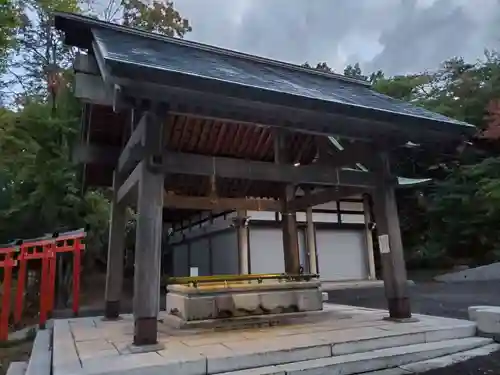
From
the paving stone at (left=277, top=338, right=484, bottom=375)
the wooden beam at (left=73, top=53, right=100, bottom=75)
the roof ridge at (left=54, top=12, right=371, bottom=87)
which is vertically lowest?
the paving stone at (left=277, top=338, right=484, bottom=375)

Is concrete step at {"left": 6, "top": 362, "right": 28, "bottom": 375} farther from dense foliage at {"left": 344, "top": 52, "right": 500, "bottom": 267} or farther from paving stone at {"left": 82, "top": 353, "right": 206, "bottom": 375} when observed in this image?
dense foliage at {"left": 344, "top": 52, "right": 500, "bottom": 267}

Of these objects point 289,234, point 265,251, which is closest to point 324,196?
point 289,234

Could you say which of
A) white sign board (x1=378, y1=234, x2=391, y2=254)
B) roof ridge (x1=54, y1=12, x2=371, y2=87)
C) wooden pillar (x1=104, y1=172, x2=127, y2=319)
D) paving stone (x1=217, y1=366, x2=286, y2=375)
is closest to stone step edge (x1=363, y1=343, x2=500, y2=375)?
paving stone (x1=217, y1=366, x2=286, y2=375)

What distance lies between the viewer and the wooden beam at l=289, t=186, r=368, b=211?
5.48 metres

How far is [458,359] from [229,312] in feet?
8.53

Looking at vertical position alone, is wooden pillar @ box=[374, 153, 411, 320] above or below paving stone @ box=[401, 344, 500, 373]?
above

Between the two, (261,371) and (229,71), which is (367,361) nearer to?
(261,371)

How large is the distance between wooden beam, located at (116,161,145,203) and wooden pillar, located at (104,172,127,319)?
9.5 inches

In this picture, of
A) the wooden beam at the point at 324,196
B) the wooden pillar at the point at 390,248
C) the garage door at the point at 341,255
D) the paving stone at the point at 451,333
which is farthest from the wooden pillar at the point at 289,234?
the garage door at the point at 341,255

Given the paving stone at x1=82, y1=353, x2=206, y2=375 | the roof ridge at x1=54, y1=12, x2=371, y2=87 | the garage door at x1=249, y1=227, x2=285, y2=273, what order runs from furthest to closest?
the garage door at x1=249, y1=227, x2=285, y2=273, the roof ridge at x1=54, y1=12, x2=371, y2=87, the paving stone at x1=82, y1=353, x2=206, y2=375

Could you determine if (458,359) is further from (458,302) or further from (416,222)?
(416,222)

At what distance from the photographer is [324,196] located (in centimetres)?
606

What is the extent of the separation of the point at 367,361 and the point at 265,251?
9344 mm

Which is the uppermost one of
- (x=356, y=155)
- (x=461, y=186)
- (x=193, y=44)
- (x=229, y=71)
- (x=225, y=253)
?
(x=193, y=44)
